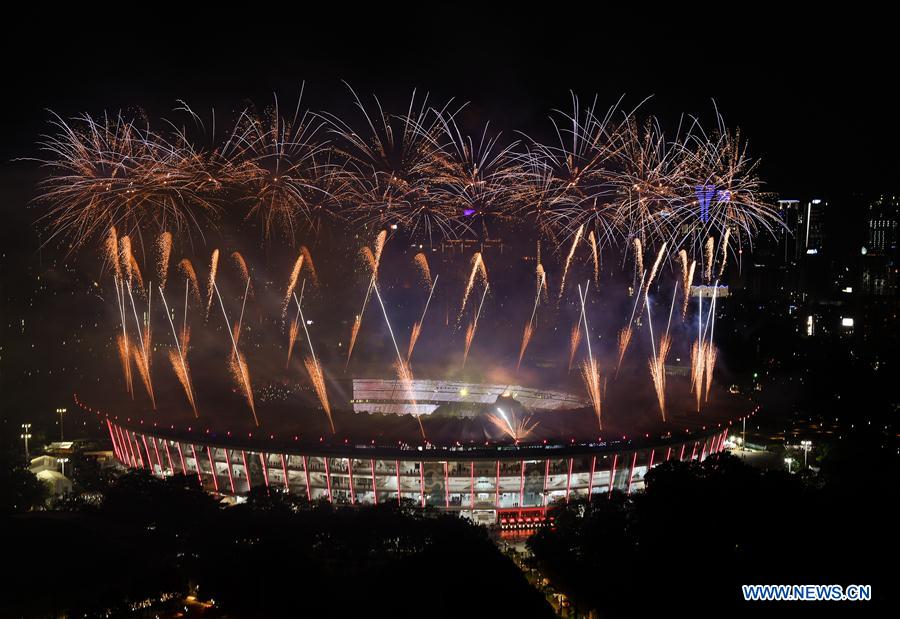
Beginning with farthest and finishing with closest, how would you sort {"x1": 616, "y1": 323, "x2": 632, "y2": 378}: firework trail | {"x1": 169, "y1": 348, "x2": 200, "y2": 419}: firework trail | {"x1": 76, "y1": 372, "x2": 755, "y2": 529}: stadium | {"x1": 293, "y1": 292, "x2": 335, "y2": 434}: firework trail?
1. {"x1": 616, "y1": 323, "x2": 632, "y2": 378}: firework trail
2. {"x1": 169, "y1": 348, "x2": 200, "y2": 419}: firework trail
3. {"x1": 293, "y1": 292, "x2": 335, "y2": 434}: firework trail
4. {"x1": 76, "y1": 372, "x2": 755, "y2": 529}: stadium

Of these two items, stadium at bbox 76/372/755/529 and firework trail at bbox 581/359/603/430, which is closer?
stadium at bbox 76/372/755/529

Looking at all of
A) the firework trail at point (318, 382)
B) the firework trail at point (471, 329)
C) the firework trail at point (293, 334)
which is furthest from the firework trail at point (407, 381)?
the firework trail at point (293, 334)

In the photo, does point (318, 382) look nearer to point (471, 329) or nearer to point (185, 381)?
point (185, 381)

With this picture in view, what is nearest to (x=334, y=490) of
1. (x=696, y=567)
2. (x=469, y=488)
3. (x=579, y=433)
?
(x=469, y=488)

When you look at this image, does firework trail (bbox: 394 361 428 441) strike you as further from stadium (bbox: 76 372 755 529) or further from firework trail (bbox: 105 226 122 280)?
firework trail (bbox: 105 226 122 280)

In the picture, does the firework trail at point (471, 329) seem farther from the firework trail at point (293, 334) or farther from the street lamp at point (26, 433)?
the street lamp at point (26, 433)

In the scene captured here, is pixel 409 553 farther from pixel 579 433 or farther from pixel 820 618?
pixel 579 433

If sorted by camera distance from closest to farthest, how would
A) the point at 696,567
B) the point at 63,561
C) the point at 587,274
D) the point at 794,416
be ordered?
1. the point at 696,567
2. the point at 63,561
3. the point at 794,416
4. the point at 587,274

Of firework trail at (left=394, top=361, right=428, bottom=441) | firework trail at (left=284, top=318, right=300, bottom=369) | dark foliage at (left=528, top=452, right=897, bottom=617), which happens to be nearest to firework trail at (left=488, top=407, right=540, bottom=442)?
dark foliage at (left=528, top=452, right=897, bottom=617)
